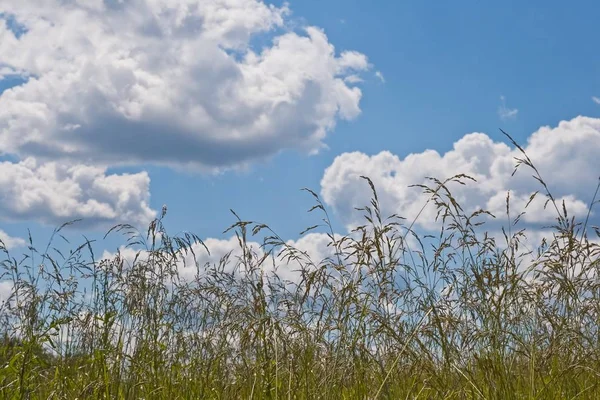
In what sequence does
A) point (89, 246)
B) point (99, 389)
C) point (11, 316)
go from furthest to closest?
point (11, 316) < point (89, 246) < point (99, 389)

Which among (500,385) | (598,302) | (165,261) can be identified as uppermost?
(165,261)

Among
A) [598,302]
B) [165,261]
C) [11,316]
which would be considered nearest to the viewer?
[598,302]

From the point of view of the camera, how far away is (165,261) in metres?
4.49

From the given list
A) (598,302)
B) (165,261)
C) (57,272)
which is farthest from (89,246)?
(598,302)

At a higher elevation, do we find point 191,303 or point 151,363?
point 191,303

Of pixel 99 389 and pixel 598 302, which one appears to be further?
pixel 598 302

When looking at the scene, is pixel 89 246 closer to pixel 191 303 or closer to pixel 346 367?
pixel 191 303

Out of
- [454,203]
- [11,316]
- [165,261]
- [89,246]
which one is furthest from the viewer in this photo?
[11,316]

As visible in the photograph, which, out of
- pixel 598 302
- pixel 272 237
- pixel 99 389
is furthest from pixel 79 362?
pixel 598 302

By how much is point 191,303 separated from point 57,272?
3.34 feet

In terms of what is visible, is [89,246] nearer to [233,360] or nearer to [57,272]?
[57,272]

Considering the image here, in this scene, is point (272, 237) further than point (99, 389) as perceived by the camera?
No

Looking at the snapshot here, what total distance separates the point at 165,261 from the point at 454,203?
2.03m

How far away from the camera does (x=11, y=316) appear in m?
5.91
